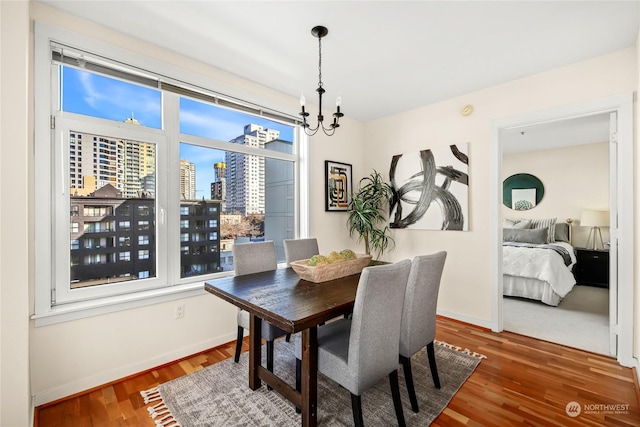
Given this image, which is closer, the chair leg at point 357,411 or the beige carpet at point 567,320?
the chair leg at point 357,411

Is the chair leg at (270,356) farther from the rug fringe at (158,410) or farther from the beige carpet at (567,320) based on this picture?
the beige carpet at (567,320)

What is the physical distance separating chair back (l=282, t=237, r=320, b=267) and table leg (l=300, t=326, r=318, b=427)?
1.22 meters

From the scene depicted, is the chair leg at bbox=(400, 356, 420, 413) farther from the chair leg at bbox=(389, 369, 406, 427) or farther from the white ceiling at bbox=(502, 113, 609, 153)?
the white ceiling at bbox=(502, 113, 609, 153)

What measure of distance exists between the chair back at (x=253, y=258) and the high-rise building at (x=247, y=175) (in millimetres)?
625

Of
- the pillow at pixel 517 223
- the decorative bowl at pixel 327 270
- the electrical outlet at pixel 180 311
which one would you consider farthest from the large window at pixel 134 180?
the pillow at pixel 517 223

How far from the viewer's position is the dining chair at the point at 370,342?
1445 millimetres

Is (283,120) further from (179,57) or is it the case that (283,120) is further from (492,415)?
(492,415)

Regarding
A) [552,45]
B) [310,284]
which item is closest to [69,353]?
[310,284]

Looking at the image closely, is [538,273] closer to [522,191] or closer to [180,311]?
[522,191]

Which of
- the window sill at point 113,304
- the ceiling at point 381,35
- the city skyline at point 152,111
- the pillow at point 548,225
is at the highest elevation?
the ceiling at point 381,35

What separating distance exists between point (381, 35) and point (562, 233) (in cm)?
546

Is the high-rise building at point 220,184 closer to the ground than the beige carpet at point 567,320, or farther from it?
farther from it

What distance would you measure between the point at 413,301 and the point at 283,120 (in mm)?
2483

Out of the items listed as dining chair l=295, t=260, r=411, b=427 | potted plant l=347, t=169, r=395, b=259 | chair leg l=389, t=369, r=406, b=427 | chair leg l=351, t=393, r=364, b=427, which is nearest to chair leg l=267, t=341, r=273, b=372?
dining chair l=295, t=260, r=411, b=427
